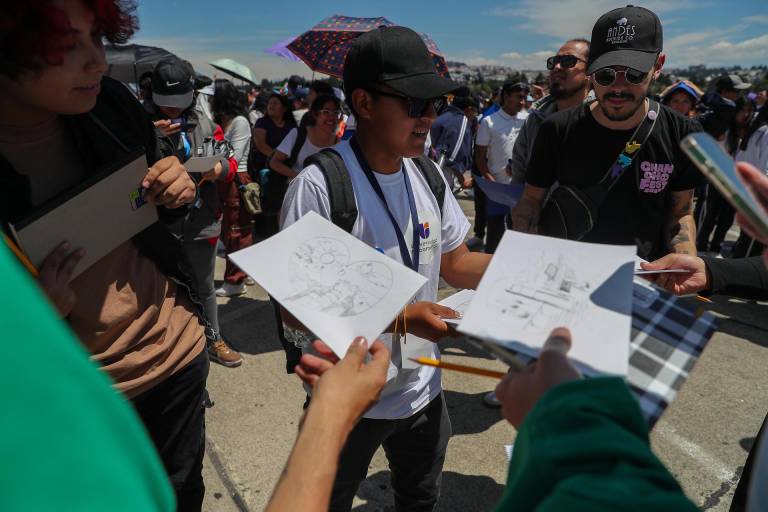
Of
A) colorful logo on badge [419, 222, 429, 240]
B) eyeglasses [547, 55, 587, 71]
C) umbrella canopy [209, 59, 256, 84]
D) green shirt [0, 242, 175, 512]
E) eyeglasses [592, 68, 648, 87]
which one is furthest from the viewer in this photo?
umbrella canopy [209, 59, 256, 84]

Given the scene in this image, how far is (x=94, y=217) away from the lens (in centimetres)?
131

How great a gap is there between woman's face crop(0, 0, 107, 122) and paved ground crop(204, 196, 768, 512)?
76.5 inches

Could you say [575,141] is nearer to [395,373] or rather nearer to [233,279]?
[395,373]

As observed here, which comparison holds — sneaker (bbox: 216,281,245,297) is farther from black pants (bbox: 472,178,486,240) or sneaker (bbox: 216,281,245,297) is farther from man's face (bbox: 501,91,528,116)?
man's face (bbox: 501,91,528,116)

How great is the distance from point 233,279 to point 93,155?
11.3ft

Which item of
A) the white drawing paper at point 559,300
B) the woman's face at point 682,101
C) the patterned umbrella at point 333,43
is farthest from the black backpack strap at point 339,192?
the woman's face at point 682,101

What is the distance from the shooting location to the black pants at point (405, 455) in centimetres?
160

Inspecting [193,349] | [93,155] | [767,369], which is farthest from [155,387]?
[767,369]

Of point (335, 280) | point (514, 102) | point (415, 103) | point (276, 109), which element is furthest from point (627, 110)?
point (276, 109)

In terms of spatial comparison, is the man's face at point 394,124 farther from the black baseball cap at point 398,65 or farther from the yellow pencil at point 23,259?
the yellow pencil at point 23,259

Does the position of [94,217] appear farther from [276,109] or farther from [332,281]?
[276,109]

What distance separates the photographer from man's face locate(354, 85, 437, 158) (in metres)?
1.60

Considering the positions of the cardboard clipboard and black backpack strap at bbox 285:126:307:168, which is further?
black backpack strap at bbox 285:126:307:168

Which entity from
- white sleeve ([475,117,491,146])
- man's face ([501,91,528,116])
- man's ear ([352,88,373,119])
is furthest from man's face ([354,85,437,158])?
man's face ([501,91,528,116])
